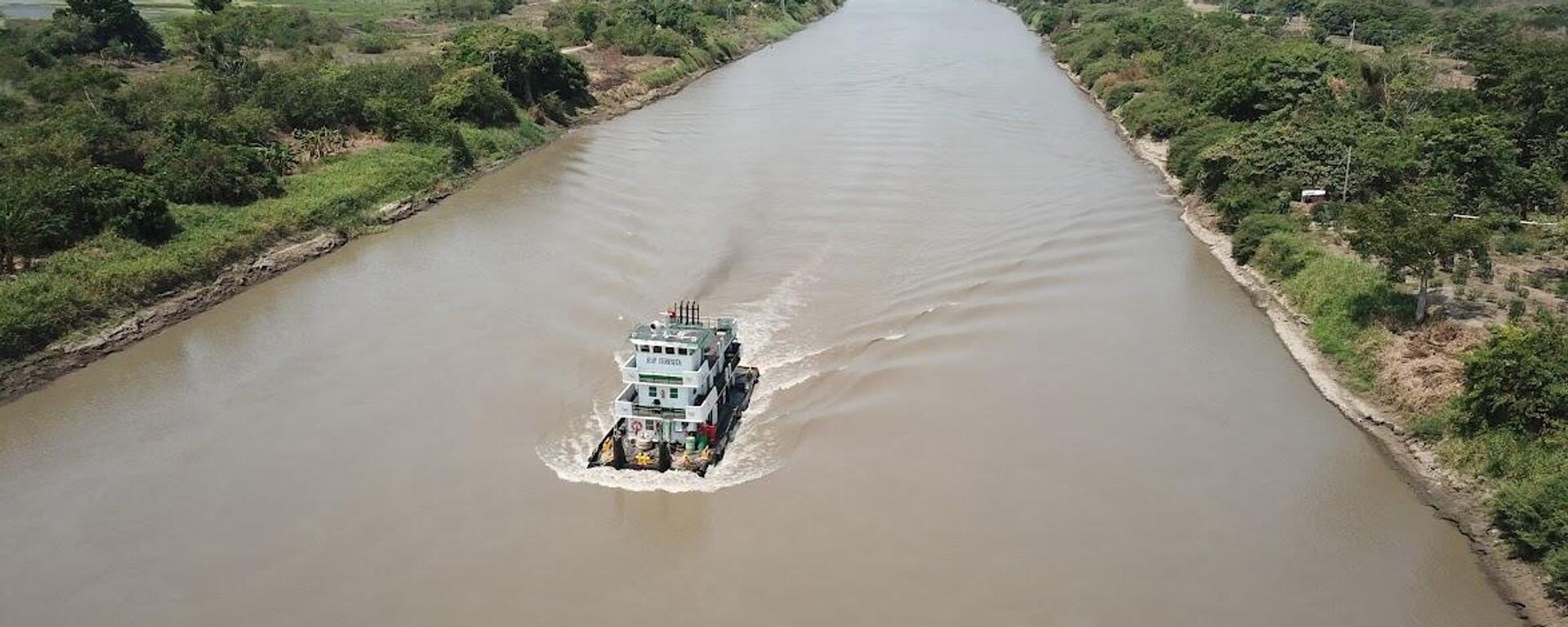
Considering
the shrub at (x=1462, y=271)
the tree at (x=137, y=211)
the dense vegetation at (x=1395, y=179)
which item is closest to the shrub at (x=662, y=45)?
the dense vegetation at (x=1395, y=179)

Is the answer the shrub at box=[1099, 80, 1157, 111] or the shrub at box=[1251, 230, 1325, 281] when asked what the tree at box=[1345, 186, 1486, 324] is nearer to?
the shrub at box=[1251, 230, 1325, 281]

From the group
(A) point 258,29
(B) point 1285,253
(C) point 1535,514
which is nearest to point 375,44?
(A) point 258,29

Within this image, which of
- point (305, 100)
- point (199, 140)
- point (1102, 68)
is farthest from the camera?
point (1102, 68)

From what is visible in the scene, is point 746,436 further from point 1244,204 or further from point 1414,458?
point 1244,204

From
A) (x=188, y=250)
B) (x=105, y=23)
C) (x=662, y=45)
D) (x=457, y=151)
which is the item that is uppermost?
(x=105, y=23)

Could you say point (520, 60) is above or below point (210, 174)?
above

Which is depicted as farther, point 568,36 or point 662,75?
point 568,36

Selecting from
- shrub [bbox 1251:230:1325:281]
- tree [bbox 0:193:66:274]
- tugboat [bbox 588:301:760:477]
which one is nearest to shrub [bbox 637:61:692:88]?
tree [bbox 0:193:66:274]
